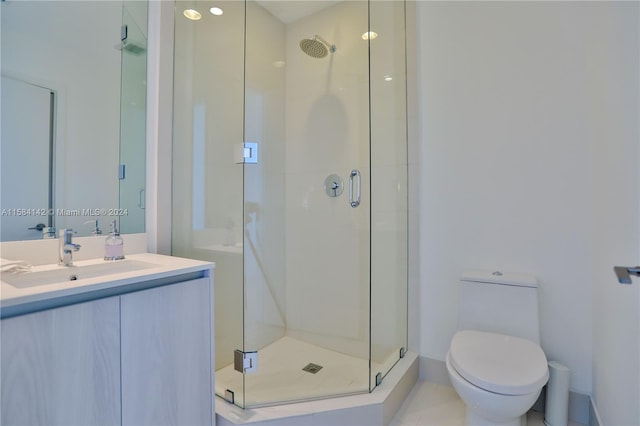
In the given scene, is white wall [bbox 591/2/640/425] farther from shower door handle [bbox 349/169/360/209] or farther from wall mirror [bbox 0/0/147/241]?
wall mirror [bbox 0/0/147/241]

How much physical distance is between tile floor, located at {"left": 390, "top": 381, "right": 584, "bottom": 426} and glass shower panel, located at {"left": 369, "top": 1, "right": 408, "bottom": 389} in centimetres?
23

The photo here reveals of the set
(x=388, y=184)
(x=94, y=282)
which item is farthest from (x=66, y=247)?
(x=388, y=184)

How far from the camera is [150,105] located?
5.47 ft

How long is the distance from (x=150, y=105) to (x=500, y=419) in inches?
90.4

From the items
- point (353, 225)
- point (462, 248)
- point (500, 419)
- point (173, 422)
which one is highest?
point (353, 225)

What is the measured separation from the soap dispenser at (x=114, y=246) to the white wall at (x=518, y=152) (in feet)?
5.73

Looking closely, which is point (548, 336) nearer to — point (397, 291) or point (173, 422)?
point (397, 291)

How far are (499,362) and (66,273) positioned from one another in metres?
1.88

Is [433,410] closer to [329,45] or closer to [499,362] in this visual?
[499,362]

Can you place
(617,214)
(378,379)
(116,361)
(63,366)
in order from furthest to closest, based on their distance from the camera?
(378,379) → (617,214) → (116,361) → (63,366)

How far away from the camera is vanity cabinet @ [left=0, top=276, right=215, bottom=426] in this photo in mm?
844

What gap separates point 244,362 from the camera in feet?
5.20

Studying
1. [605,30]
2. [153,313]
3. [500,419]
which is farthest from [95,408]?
[605,30]

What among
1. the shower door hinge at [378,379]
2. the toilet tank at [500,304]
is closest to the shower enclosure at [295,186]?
the shower door hinge at [378,379]
